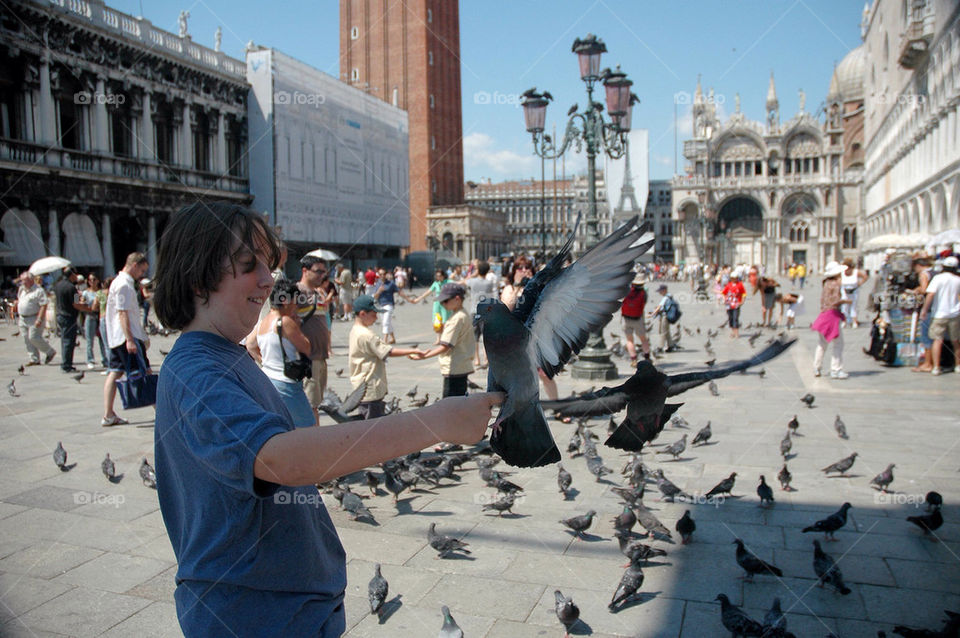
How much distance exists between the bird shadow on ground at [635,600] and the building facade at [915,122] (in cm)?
2106

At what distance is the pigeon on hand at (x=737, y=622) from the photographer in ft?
10.1

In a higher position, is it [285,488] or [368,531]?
[285,488]

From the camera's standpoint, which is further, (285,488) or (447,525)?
(447,525)

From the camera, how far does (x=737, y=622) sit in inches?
123

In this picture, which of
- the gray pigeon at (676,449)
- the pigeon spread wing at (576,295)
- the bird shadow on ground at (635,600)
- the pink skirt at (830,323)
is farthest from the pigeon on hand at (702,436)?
the pigeon spread wing at (576,295)

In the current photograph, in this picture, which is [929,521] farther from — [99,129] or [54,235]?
[99,129]

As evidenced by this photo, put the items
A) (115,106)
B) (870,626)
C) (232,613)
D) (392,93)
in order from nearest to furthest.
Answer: (232,613)
(870,626)
(115,106)
(392,93)

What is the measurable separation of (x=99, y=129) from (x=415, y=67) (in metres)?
39.5

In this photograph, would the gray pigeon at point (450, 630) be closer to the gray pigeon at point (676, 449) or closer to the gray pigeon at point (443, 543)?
the gray pigeon at point (443, 543)

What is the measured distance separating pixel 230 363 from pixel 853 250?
8042 cm

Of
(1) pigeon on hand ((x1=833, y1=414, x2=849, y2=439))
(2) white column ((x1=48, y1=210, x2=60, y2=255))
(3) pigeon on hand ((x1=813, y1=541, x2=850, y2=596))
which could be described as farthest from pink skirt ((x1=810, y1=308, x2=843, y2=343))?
(2) white column ((x1=48, y1=210, x2=60, y2=255))

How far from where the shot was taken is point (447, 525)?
15.3ft

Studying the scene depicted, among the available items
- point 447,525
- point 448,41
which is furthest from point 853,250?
point 447,525

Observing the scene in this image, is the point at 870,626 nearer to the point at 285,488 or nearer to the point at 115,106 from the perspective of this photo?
the point at 285,488
